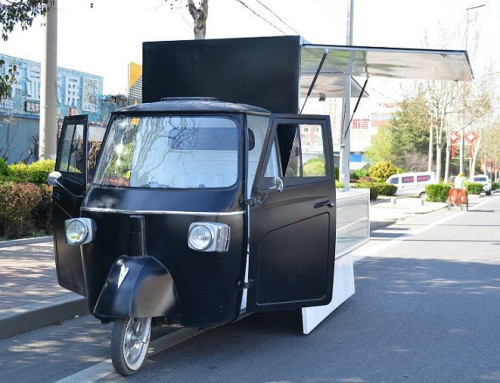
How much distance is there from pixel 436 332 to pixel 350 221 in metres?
1.77

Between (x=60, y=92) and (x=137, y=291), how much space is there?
25730mm

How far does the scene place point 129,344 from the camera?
5.99 m

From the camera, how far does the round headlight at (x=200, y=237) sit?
19.4ft

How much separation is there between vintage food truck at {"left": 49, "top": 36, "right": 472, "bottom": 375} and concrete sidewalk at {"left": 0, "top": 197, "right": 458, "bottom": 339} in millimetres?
492

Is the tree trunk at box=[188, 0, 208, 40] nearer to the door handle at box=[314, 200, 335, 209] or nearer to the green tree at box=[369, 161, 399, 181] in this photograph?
the door handle at box=[314, 200, 335, 209]

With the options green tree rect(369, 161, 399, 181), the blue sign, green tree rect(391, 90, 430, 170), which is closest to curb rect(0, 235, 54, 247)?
the blue sign

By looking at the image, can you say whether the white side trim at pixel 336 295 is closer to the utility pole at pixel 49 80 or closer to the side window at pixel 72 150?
the side window at pixel 72 150

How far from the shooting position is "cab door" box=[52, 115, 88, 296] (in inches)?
277

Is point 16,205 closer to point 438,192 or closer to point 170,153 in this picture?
point 170,153

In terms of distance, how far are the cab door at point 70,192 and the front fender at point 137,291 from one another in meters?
1.18

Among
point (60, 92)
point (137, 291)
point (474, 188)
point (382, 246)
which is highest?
point (60, 92)

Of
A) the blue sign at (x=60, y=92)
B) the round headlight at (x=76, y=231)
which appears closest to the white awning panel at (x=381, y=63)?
the round headlight at (x=76, y=231)

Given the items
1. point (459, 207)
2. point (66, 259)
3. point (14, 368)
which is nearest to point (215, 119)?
point (66, 259)

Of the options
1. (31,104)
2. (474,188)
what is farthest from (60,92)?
(474,188)
